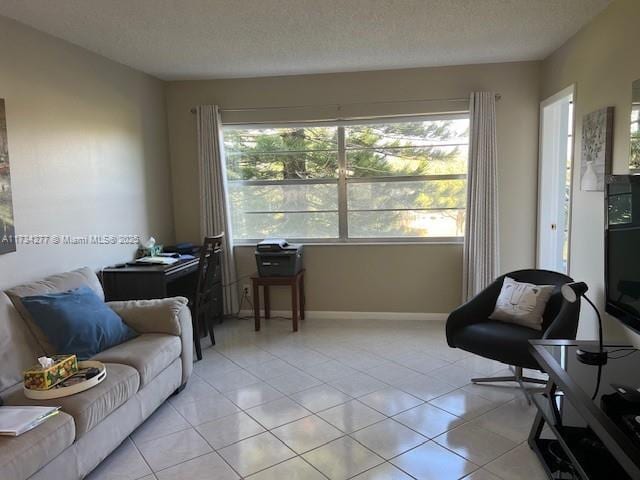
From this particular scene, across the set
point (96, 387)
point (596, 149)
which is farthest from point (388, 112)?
point (96, 387)

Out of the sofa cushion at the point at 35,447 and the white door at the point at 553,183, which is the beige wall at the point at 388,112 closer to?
the white door at the point at 553,183

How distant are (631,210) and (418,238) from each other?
2.64 m

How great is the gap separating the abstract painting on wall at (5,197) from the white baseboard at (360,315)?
2.53 m

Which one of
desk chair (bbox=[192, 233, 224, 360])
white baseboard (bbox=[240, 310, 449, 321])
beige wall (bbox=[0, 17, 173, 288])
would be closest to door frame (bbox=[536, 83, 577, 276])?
white baseboard (bbox=[240, 310, 449, 321])

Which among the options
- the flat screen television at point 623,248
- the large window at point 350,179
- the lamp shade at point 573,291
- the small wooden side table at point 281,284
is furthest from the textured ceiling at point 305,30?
the small wooden side table at point 281,284

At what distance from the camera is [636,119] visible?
8.41 feet

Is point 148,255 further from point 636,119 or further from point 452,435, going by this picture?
point 636,119

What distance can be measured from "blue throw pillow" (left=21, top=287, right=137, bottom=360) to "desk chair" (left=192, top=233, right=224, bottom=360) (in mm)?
981

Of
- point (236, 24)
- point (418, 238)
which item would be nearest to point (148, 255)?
point (236, 24)

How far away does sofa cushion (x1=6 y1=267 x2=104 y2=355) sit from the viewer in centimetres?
259

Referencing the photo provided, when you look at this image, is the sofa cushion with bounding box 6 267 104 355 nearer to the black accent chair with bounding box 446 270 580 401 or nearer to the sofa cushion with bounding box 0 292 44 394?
the sofa cushion with bounding box 0 292 44 394

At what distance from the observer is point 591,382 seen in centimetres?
186

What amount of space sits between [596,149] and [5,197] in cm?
376

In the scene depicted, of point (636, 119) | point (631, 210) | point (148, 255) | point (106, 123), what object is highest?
point (106, 123)
